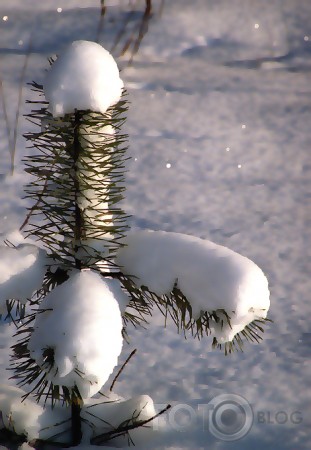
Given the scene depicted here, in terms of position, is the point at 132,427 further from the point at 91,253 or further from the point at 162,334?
the point at 162,334

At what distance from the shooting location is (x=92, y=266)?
854 millimetres

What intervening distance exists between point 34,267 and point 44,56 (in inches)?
76.1

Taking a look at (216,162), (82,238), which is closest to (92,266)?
(82,238)

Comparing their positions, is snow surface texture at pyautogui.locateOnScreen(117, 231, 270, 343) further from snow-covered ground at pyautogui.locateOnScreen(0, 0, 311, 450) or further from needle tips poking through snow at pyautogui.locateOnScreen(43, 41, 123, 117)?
snow-covered ground at pyautogui.locateOnScreen(0, 0, 311, 450)

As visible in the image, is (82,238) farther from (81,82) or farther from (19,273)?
(81,82)

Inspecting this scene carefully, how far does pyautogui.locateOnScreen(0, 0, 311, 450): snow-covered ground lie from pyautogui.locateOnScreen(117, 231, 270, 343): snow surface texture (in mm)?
329

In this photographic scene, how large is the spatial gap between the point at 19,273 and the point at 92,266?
0.10 m

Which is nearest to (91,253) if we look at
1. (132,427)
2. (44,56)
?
(132,427)

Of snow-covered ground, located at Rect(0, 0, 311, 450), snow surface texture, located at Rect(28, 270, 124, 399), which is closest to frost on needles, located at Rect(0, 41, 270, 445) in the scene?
snow surface texture, located at Rect(28, 270, 124, 399)

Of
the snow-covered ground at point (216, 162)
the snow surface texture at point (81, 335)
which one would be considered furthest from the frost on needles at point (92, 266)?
the snow-covered ground at point (216, 162)

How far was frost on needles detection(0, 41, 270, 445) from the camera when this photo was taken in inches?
29.6

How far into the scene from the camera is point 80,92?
2.47ft

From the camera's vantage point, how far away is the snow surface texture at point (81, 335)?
0.74 m

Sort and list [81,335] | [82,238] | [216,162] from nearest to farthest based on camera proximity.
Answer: [81,335], [82,238], [216,162]
